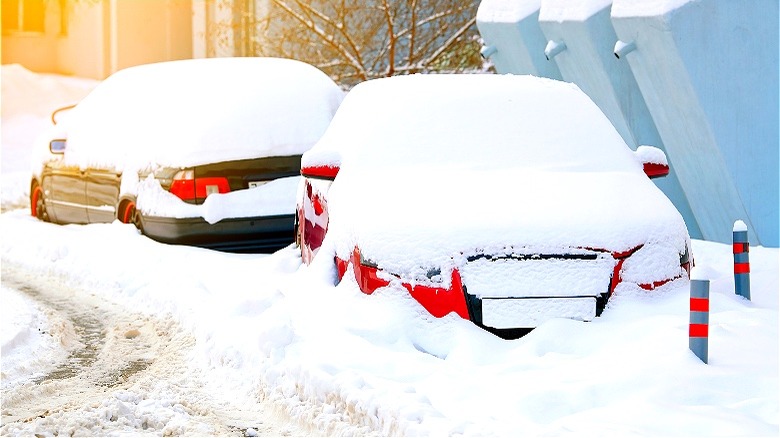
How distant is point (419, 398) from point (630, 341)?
128 centimetres

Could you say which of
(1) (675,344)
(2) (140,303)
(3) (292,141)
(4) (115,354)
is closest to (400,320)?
(1) (675,344)

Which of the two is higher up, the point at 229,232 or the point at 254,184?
the point at 254,184

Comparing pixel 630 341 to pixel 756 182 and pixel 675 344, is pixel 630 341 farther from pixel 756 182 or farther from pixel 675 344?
pixel 756 182

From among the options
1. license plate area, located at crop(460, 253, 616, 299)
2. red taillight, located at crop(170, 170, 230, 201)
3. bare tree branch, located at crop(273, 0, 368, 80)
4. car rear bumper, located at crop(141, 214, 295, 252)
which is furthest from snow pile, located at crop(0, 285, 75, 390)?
bare tree branch, located at crop(273, 0, 368, 80)

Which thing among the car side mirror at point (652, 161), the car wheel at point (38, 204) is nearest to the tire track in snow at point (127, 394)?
the car side mirror at point (652, 161)

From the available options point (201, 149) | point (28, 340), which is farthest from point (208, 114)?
point (28, 340)

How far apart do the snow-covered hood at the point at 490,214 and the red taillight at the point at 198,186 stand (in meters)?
3.08

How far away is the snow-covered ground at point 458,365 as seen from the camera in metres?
5.16

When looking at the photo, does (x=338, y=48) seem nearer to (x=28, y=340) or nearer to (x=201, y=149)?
(x=201, y=149)

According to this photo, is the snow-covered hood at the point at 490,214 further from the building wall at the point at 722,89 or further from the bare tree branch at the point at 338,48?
the bare tree branch at the point at 338,48

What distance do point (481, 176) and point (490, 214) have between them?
20.2 inches

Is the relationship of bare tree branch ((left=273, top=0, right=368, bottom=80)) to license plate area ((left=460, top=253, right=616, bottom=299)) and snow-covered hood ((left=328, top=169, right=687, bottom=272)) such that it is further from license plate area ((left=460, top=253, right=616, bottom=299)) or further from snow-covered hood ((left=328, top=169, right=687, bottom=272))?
license plate area ((left=460, top=253, right=616, bottom=299))

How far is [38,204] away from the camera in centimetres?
1304

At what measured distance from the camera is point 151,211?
10.3m
